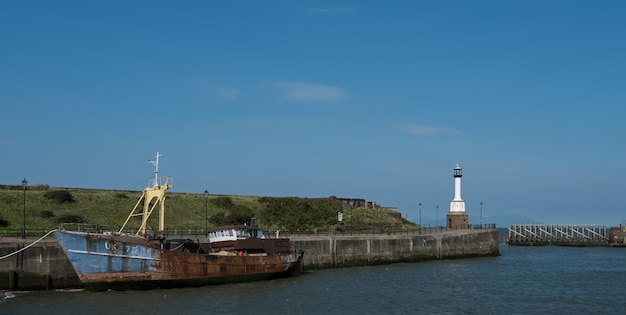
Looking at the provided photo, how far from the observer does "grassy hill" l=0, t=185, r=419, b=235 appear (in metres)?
62.4

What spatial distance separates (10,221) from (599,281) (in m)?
50.2

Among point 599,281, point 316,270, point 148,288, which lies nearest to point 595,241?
point 599,281

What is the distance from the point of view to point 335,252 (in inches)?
2199

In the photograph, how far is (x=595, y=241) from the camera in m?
95.7

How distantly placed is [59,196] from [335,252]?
30826 millimetres

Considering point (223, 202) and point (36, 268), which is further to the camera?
point (223, 202)

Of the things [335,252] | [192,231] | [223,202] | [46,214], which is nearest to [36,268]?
[192,231]

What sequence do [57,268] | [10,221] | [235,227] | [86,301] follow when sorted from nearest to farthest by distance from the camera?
[86,301]
[57,268]
[235,227]
[10,221]

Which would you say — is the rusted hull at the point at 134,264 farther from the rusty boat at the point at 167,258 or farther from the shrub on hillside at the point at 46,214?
the shrub on hillside at the point at 46,214

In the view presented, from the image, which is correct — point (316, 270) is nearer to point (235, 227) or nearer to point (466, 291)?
point (235, 227)

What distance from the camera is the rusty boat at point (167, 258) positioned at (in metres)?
39.2

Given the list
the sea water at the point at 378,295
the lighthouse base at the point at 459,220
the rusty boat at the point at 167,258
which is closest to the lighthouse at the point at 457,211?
the lighthouse base at the point at 459,220

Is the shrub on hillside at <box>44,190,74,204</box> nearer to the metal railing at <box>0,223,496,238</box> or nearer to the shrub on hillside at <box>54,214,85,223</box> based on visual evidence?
the shrub on hillside at <box>54,214,85,223</box>

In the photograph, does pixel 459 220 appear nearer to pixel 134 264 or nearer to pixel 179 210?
pixel 179 210
